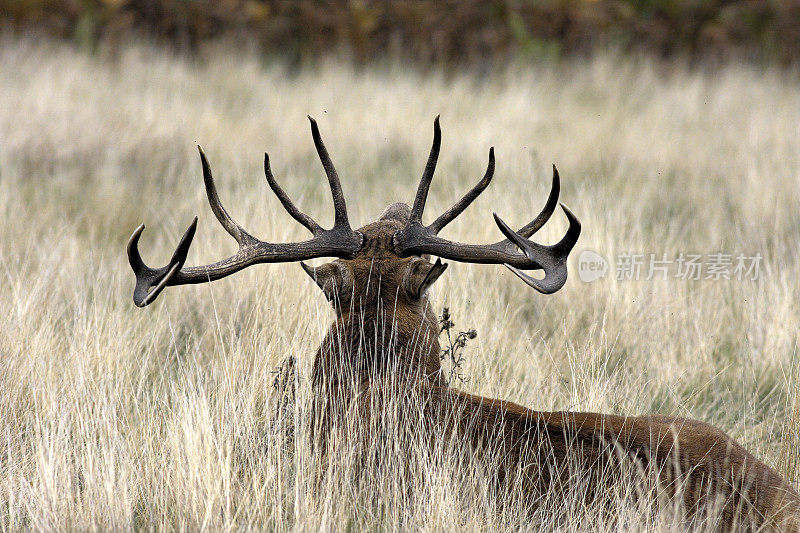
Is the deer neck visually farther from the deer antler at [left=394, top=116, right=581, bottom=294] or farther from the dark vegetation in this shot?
the dark vegetation

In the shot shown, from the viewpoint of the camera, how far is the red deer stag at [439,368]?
2.88 meters

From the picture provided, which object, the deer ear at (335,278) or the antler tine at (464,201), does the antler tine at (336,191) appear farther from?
the antler tine at (464,201)

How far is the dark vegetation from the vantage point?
1342cm

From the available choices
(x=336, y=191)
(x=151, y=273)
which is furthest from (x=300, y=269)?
(x=151, y=273)

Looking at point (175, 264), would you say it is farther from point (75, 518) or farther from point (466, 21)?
point (466, 21)

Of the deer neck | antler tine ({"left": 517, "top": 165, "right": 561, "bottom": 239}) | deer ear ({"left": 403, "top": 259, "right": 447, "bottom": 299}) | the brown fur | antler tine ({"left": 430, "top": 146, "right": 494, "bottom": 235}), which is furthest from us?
antler tine ({"left": 430, "top": 146, "right": 494, "bottom": 235})

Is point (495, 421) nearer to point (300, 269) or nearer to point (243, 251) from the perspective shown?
point (243, 251)

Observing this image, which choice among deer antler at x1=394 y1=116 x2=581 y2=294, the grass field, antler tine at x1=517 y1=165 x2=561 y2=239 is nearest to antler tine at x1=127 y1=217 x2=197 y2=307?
the grass field

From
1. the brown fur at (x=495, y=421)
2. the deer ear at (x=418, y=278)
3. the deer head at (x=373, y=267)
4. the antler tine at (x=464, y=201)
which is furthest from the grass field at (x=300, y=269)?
the antler tine at (x=464, y=201)

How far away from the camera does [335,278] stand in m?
3.46

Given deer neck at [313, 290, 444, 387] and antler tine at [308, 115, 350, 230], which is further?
antler tine at [308, 115, 350, 230]

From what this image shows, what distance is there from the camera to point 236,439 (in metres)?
3.37

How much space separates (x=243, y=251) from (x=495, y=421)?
1104 mm

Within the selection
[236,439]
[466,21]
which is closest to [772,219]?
[236,439]
